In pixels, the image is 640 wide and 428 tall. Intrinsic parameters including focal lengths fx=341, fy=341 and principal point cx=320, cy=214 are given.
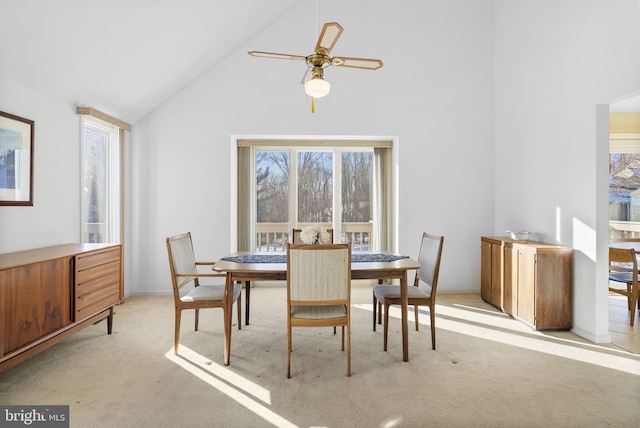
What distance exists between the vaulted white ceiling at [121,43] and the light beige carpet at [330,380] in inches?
93.5

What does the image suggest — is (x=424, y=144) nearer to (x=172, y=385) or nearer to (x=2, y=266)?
(x=172, y=385)

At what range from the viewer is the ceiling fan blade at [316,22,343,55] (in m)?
2.13

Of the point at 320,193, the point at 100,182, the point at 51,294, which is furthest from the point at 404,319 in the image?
the point at 100,182

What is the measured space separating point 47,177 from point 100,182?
1.01 meters

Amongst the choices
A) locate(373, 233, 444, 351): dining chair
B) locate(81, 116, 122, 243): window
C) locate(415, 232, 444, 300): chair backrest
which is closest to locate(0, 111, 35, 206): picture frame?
locate(81, 116, 122, 243): window

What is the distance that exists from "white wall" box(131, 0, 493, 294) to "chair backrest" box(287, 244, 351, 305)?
2499 mm

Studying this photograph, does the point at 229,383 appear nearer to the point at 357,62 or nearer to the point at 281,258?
the point at 281,258

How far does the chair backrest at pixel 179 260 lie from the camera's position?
2723mm

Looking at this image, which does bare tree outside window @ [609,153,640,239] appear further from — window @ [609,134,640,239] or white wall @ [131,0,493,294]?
white wall @ [131,0,493,294]

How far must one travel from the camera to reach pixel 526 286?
3.41m

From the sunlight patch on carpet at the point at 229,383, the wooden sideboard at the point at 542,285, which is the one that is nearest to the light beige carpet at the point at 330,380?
the sunlight patch on carpet at the point at 229,383

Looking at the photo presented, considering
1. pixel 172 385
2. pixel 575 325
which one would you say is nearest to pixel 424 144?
pixel 575 325

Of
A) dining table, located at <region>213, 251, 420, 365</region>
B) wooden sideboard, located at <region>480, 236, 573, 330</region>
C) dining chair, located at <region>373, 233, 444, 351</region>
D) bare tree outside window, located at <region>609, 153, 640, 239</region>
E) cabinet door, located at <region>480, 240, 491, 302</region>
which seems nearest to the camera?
dining table, located at <region>213, 251, 420, 365</region>

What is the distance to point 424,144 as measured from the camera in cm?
471
